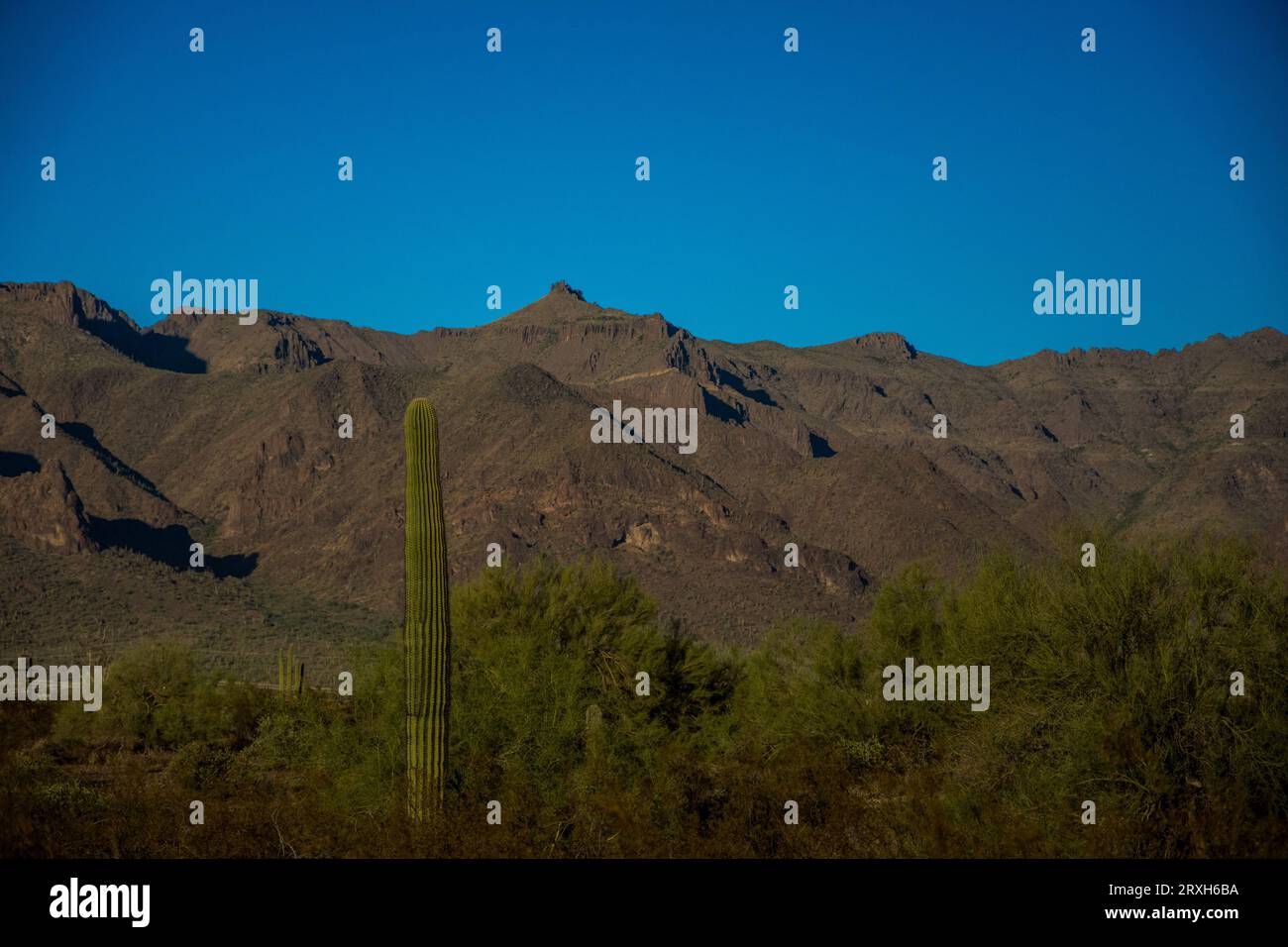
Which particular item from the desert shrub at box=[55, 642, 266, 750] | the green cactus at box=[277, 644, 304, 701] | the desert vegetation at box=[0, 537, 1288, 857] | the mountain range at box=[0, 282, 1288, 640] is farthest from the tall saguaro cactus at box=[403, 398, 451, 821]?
the mountain range at box=[0, 282, 1288, 640]

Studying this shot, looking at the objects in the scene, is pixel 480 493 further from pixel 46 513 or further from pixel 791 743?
pixel 791 743

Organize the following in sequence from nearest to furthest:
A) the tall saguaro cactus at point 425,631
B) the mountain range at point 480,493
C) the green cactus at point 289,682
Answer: the tall saguaro cactus at point 425,631 → the green cactus at point 289,682 → the mountain range at point 480,493

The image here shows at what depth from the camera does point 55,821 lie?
18.1 m

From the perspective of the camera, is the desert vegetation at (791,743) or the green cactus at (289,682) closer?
the desert vegetation at (791,743)

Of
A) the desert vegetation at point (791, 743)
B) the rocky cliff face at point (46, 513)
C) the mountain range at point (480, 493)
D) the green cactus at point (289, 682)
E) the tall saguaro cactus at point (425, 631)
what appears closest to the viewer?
the desert vegetation at point (791, 743)

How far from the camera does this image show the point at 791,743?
25.6 metres

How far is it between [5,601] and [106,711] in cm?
5797

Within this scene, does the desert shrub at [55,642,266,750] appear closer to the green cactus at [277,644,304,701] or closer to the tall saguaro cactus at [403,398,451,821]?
the green cactus at [277,644,304,701]

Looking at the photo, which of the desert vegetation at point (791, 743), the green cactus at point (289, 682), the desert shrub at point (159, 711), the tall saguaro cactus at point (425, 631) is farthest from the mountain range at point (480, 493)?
the tall saguaro cactus at point (425, 631)

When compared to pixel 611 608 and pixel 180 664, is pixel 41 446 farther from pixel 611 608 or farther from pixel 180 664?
pixel 611 608

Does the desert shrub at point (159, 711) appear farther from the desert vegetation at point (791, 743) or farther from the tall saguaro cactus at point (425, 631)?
the tall saguaro cactus at point (425, 631)

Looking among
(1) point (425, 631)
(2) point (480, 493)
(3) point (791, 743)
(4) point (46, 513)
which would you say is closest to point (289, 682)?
(3) point (791, 743)

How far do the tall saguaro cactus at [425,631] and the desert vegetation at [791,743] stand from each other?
691 mm

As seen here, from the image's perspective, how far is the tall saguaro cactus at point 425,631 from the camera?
60.3 ft
